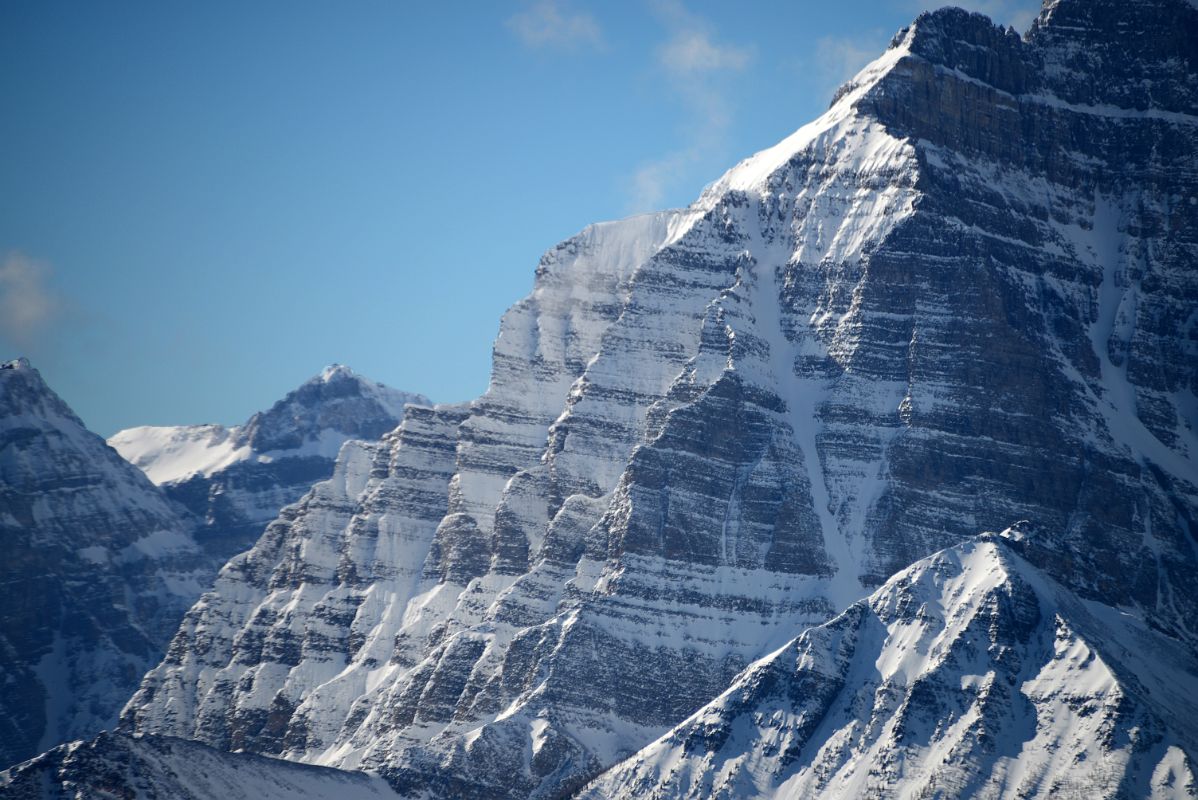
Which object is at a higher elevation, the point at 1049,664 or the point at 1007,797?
the point at 1049,664

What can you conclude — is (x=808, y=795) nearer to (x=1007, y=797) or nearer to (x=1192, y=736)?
(x=1007, y=797)

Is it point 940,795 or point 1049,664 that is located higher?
point 1049,664

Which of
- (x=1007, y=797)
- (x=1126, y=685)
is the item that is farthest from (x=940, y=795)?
(x=1126, y=685)

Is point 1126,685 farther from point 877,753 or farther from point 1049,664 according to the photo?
point 877,753

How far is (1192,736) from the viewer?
193 m

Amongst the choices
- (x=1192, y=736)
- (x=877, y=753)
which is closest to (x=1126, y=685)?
(x=1192, y=736)

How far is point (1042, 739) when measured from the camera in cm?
19262

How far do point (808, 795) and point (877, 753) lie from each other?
22.4 ft

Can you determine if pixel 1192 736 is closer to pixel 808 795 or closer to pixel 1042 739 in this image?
pixel 1042 739

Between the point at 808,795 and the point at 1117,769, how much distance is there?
27.2 metres

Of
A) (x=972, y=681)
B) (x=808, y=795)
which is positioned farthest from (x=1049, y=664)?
(x=808, y=795)

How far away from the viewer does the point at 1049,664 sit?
655 ft

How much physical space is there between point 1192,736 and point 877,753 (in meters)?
25.6

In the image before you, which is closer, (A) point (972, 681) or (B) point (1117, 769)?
(B) point (1117, 769)
